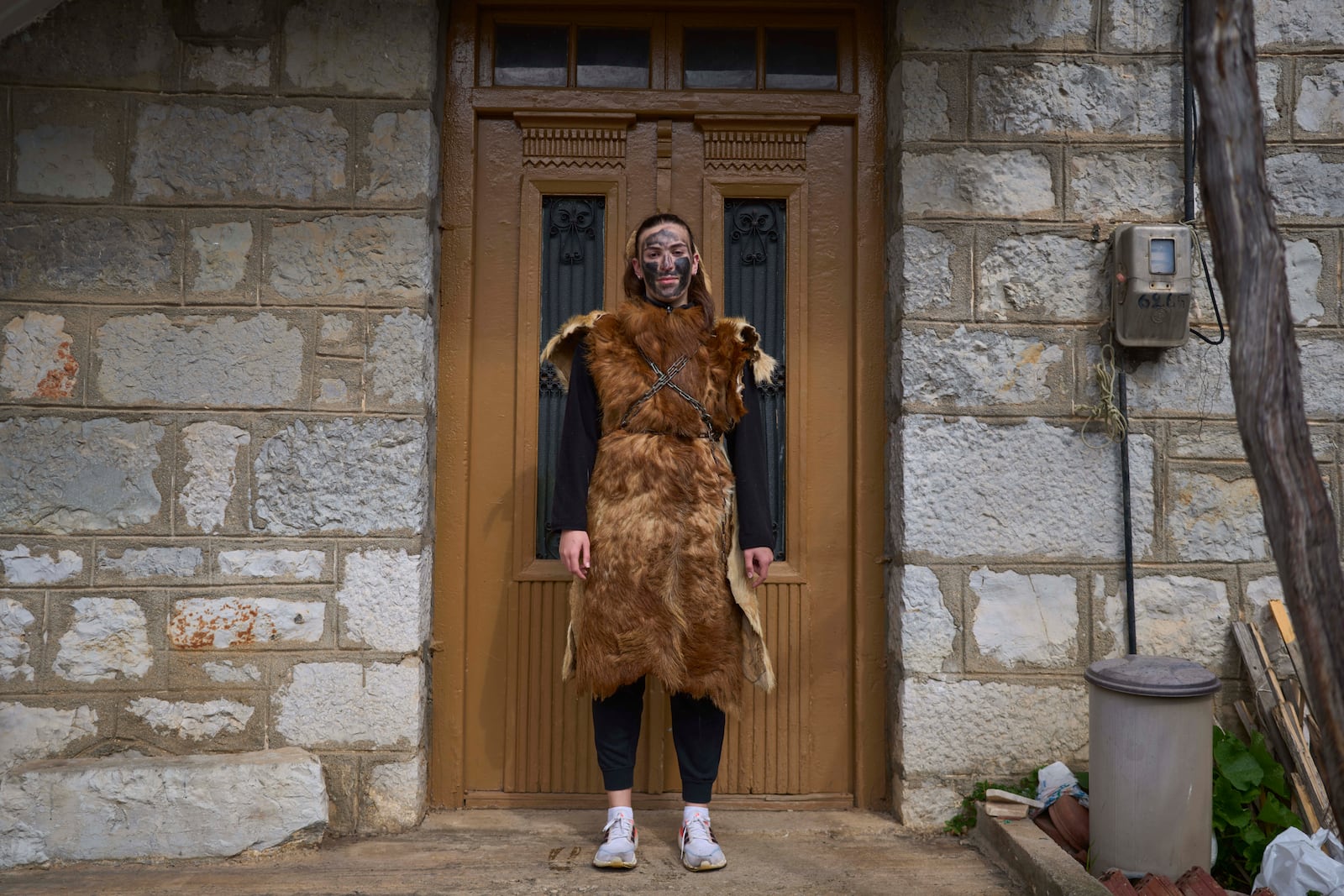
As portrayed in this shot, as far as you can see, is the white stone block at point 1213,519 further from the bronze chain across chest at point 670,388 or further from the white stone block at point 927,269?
the bronze chain across chest at point 670,388

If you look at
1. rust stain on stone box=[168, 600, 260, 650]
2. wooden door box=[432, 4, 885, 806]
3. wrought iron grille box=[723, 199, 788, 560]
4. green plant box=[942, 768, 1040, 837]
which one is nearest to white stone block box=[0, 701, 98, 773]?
rust stain on stone box=[168, 600, 260, 650]

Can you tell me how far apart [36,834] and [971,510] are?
2959 millimetres

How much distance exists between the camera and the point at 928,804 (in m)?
3.20

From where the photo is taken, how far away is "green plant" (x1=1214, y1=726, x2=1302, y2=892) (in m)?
2.89

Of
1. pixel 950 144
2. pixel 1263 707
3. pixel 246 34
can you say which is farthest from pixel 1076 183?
pixel 246 34

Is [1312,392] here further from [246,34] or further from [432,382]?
[246,34]

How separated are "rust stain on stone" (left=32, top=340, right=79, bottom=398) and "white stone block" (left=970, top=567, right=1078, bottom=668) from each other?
9.64 feet

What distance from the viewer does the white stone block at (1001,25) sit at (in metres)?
3.30

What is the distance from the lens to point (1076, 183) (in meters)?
3.29

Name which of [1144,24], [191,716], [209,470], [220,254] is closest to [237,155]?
[220,254]

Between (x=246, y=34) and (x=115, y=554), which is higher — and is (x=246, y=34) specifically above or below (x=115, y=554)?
above

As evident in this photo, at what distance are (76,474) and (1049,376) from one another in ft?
10.2

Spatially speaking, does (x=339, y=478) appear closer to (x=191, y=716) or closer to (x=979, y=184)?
(x=191, y=716)

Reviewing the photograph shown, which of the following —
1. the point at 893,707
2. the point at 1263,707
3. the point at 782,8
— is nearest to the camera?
the point at 1263,707
